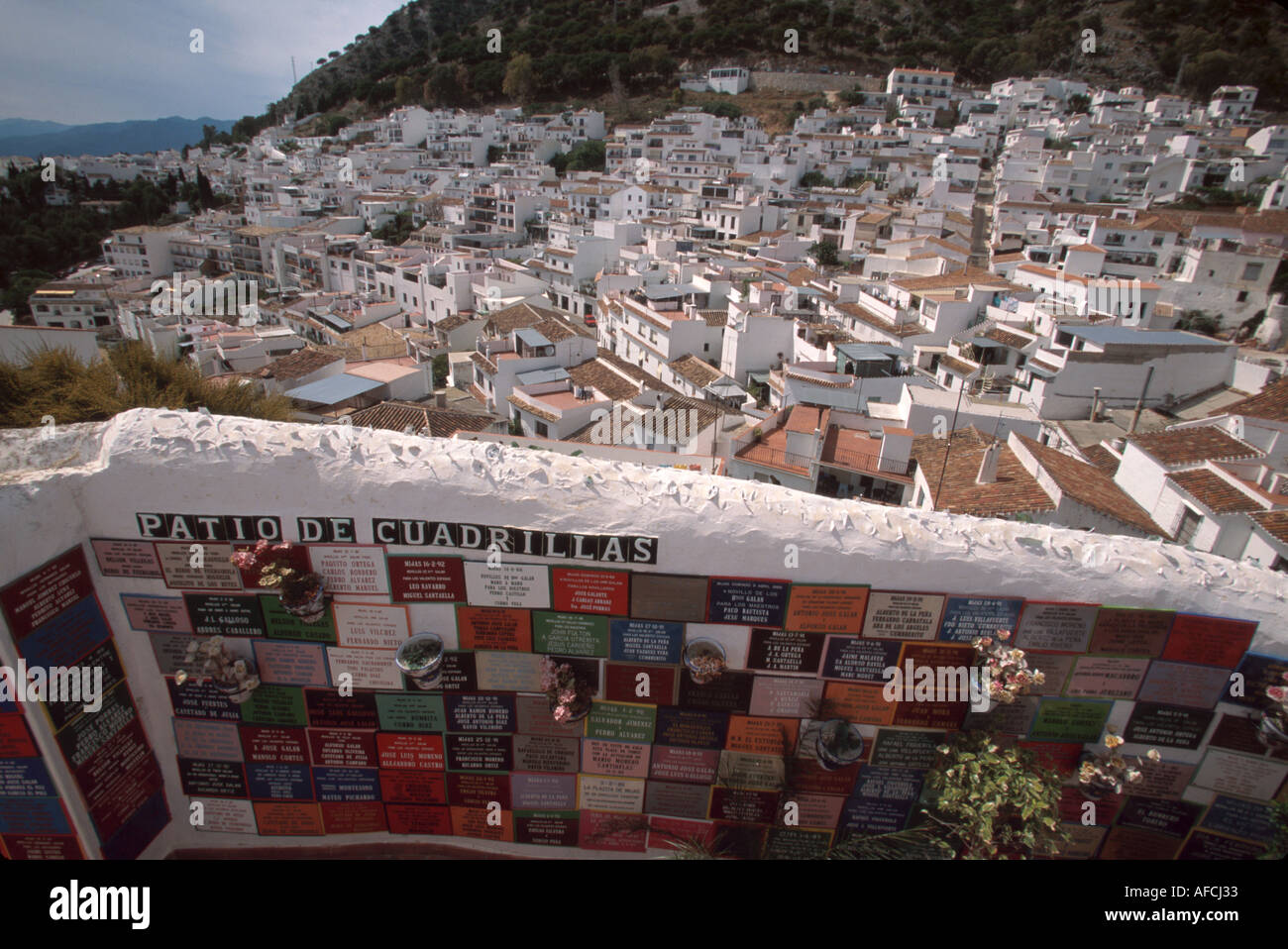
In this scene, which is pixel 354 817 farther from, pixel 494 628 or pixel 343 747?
pixel 494 628

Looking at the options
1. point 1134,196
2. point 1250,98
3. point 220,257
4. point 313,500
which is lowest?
point 220,257

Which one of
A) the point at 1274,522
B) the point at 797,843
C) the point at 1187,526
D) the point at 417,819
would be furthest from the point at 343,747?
the point at 1187,526

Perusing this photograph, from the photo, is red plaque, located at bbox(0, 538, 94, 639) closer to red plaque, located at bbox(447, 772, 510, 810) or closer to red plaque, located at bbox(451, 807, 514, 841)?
red plaque, located at bbox(447, 772, 510, 810)

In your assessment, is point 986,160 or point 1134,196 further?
point 986,160

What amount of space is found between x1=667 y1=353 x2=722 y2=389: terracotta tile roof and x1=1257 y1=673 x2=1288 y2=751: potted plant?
1912 centimetres

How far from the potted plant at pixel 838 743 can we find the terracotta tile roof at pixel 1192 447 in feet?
31.6

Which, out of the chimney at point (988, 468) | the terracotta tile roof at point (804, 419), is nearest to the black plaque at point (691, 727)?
the chimney at point (988, 468)

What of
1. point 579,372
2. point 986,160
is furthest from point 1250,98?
point 579,372

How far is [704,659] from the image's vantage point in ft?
12.2

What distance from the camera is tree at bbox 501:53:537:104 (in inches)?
2928

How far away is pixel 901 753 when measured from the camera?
4.01 meters
